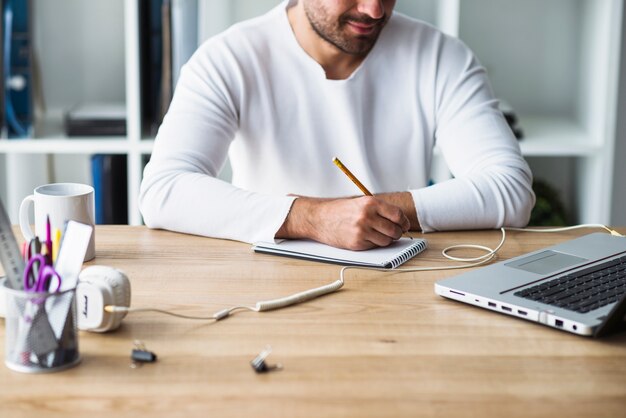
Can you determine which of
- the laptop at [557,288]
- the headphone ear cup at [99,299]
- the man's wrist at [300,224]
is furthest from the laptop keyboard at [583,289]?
the headphone ear cup at [99,299]

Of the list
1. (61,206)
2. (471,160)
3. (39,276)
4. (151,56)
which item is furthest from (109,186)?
(39,276)

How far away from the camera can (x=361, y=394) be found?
89 centimetres

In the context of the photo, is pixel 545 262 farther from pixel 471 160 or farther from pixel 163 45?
pixel 163 45

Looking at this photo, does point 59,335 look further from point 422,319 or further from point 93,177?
point 93,177

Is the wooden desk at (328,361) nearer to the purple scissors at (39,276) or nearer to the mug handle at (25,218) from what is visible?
the purple scissors at (39,276)

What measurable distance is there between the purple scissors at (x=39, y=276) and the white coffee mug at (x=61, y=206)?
0.30m

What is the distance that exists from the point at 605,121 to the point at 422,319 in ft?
5.58

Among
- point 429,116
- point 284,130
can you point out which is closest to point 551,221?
point 429,116

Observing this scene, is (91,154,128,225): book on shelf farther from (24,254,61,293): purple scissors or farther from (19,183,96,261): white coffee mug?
(24,254,61,293): purple scissors

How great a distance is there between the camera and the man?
5.85 ft

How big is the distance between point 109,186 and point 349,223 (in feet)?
4.64

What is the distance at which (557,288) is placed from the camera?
1171 millimetres

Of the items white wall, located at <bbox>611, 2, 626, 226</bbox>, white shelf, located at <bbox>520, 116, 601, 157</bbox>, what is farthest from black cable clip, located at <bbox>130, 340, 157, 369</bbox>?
white wall, located at <bbox>611, 2, 626, 226</bbox>

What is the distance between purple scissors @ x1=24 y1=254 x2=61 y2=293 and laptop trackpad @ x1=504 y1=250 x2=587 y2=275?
67 cm
